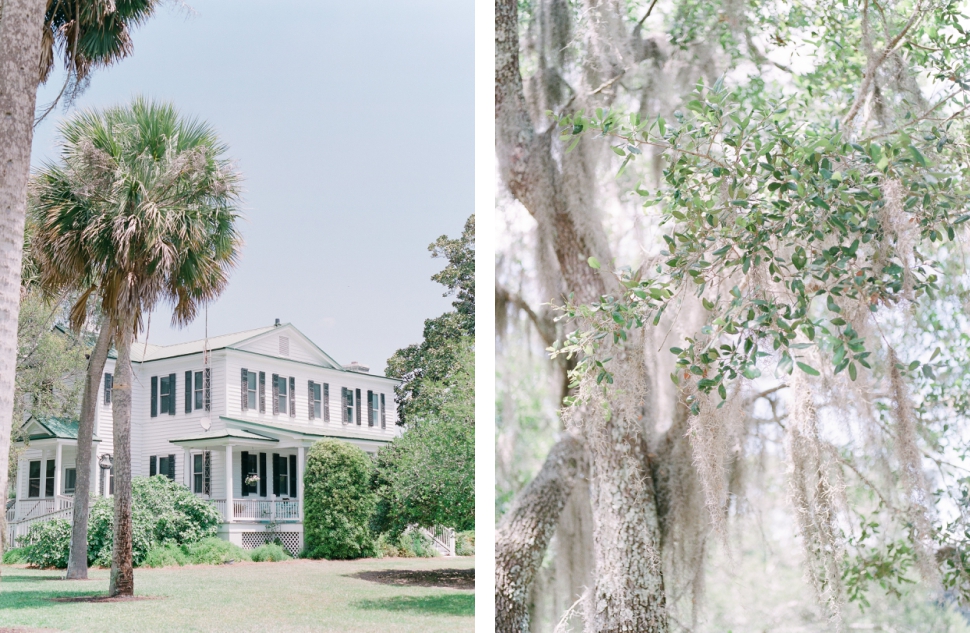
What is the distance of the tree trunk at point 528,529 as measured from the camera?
2146 mm

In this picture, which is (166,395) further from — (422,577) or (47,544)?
(422,577)

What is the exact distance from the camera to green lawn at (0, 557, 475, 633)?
4.16m

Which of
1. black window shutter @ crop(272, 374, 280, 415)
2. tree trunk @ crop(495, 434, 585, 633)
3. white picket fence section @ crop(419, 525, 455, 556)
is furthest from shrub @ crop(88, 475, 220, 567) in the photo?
tree trunk @ crop(495, 434, 585, 633)

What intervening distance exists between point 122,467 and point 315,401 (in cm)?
110

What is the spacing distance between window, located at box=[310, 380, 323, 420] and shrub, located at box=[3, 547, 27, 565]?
1612mm

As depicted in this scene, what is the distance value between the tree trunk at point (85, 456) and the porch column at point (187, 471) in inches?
19.3

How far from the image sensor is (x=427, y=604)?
4641 mm

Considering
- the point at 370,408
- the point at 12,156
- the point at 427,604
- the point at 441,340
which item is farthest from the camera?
the point at 441,340

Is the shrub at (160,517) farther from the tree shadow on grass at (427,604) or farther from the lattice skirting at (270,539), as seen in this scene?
the tree shadow on grass at (427,604)

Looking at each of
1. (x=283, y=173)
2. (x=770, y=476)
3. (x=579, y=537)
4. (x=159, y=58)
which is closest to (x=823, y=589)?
(x=770, y=476)

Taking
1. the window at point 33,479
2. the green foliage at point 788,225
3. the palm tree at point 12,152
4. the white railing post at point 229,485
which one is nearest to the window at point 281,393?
the white railing post at point 229,485

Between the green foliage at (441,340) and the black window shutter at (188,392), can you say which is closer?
the black window shutter at (188,392)

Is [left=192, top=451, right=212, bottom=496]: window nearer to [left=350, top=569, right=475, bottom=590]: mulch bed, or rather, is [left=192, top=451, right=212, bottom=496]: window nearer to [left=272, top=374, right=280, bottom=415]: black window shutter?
[left=272, top=374, right=280, bottom=415]: black window shutter

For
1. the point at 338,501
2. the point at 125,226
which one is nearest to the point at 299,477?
the point at 338,501
